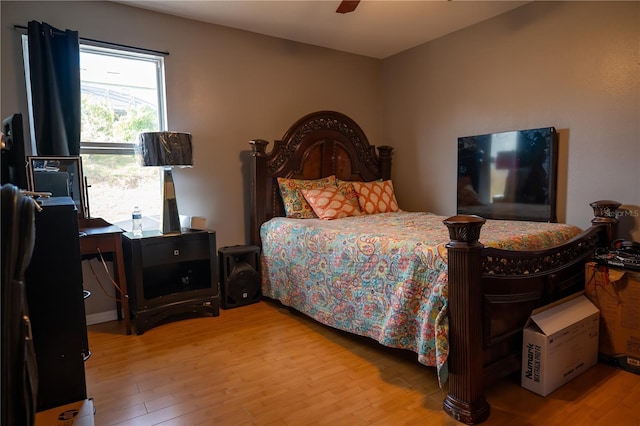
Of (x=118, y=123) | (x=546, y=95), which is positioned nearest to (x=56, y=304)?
(x=118, y=123)

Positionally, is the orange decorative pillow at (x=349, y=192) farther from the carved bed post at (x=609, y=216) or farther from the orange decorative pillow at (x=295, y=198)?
the carved bed post at (x=609, y=216)

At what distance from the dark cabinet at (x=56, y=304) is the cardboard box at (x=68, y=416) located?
0.02m

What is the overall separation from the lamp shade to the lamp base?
0.17 meters

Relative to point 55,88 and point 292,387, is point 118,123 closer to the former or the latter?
point 55,88

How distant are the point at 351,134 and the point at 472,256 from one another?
106 inches

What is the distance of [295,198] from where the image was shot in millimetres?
3568

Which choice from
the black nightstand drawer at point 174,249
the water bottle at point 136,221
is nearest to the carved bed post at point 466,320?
the black nightstand drawer at point 174,249

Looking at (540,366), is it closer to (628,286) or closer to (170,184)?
(628,286)

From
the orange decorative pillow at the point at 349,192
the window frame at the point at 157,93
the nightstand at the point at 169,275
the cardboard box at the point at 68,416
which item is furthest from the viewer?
the orange decorative pillow at the point at 349,192

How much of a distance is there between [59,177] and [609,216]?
3830 mm

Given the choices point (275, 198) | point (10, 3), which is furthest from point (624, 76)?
point (10, 3)

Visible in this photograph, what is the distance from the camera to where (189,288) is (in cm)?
318

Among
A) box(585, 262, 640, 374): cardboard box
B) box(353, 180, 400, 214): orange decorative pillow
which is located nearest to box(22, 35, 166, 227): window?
box(353, 180, 400, 214): orange decorative pillow

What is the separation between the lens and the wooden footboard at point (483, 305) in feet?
5.50
